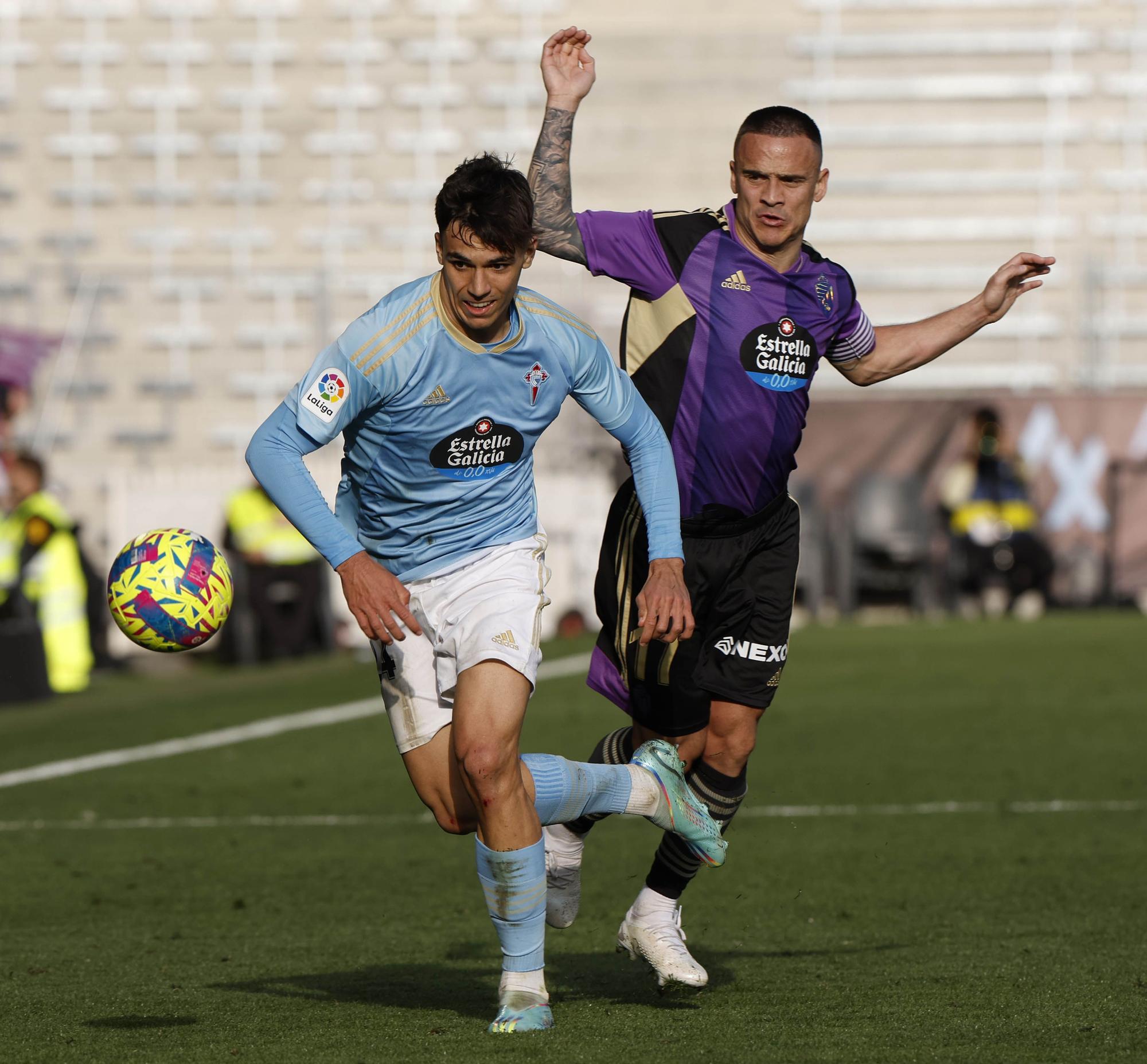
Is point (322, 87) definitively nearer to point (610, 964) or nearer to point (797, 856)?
point (797, 856)

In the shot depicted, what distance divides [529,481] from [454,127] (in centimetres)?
1892

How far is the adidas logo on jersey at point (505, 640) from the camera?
5.04m

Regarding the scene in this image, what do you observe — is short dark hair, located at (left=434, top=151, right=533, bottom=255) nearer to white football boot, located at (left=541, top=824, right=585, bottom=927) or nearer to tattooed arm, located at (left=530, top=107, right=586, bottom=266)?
tattooed arm, located at (left=530, top=107, right=586, bottom=266)

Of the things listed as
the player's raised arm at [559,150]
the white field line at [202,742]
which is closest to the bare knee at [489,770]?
the player's raised arm at [559,150]

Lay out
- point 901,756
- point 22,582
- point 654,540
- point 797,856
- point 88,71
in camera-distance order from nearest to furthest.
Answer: point 654,540
point 797,856
point 901,756
point 22,582
point 88,71

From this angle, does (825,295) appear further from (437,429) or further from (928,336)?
(437,429)

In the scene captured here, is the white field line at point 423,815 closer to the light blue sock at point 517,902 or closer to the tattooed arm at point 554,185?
the tattooed arm at point 554,185

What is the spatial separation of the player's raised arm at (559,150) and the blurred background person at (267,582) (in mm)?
10427

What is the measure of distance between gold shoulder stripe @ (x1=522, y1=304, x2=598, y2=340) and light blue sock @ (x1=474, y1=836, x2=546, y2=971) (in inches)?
54.6

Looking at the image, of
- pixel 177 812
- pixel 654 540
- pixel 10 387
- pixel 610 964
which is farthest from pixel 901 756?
pixel 10 387

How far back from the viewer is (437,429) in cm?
507

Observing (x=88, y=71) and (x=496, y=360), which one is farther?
(x=88, y=71)

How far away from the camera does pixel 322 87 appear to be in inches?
946

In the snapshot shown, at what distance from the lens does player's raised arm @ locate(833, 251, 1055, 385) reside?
6172 mm
